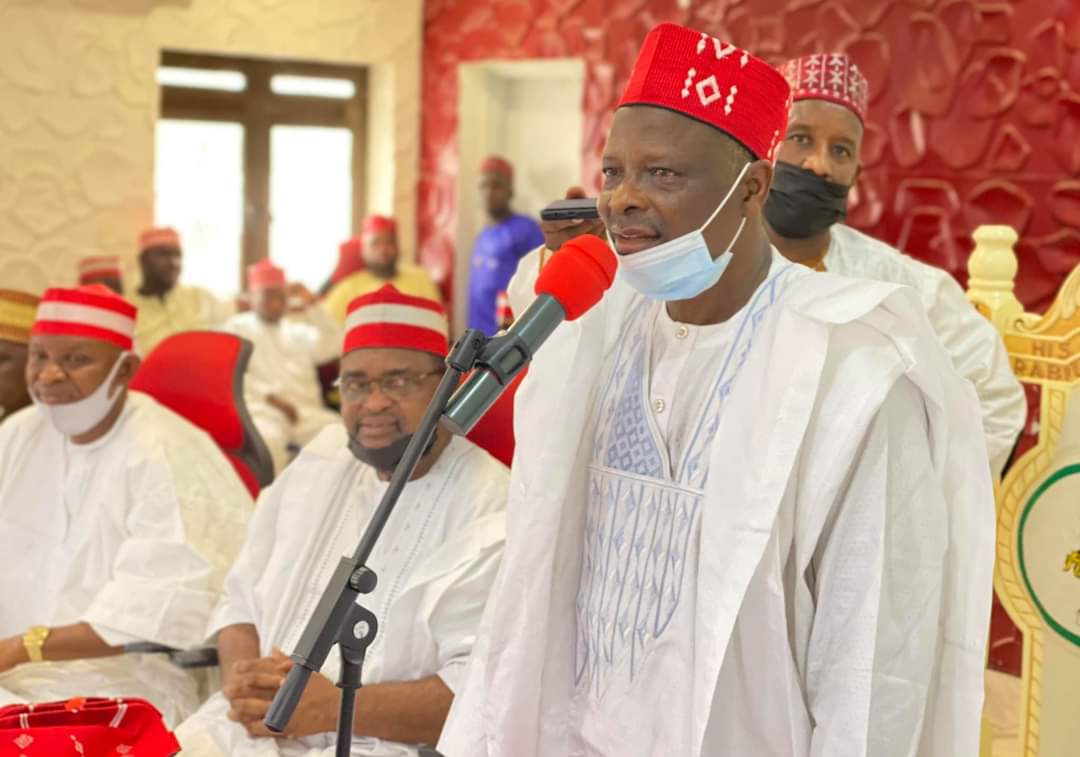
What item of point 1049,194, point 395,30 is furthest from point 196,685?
A: point 395,30

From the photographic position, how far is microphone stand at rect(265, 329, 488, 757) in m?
1.41

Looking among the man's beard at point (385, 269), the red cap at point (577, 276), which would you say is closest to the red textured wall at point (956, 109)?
the man's beard at point (385, 269)

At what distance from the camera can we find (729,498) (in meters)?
1.62

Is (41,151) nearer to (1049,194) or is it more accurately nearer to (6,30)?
(6,30)

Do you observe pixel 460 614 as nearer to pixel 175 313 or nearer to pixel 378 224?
pixel 175 313

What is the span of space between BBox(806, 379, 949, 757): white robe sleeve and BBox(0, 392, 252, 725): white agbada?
1.88 metres

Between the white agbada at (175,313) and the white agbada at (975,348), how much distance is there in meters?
5.46

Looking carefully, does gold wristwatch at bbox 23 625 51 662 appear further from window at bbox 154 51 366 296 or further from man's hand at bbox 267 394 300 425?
window at bbox 154 51 366 296

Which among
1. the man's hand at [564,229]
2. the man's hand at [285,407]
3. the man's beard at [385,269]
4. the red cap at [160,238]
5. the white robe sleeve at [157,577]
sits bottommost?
the white robe sleeve at [157,577]

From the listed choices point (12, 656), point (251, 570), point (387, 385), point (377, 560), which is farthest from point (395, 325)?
point (12, 656)

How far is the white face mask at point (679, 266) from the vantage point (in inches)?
64.9

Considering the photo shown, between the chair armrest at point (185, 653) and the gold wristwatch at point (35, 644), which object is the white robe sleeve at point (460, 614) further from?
the gold wristwatch at point (35, 644)

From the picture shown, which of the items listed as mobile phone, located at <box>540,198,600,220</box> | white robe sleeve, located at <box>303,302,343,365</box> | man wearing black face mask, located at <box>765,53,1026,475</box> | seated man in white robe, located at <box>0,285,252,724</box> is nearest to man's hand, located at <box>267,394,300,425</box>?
white robe sleeve, located at <box>303,302,343,365</box>

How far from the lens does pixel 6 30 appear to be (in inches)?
301
